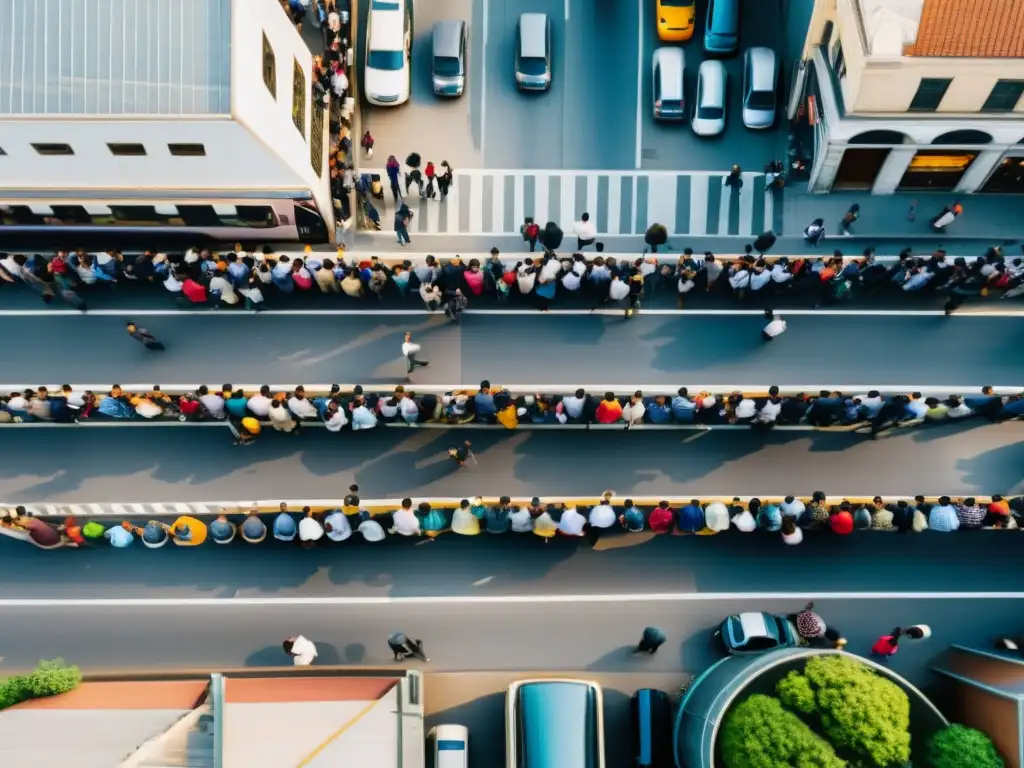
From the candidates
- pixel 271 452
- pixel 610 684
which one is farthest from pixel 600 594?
pixel 271 452

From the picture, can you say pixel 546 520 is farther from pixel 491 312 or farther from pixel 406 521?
pixel 491 312

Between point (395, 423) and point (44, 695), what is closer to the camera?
point (44, 695)

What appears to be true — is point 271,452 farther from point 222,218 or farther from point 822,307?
point 822,307

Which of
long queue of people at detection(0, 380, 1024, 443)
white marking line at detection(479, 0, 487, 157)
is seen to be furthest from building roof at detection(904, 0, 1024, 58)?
white marking line at detection(479, 0, 487, 157)

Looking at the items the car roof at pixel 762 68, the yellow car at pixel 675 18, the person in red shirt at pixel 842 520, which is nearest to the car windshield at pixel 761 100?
the car roof at pixel 762 68

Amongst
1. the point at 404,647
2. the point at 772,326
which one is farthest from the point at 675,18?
the point at 404,647

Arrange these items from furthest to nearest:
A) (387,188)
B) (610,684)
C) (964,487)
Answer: (387,188)
(964,487)
(610,684)

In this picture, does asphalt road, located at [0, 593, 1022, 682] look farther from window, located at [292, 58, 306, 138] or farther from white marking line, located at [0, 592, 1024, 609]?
window, located at [292, 58, 306, 138]
